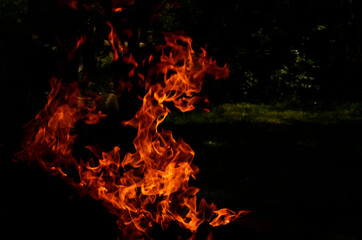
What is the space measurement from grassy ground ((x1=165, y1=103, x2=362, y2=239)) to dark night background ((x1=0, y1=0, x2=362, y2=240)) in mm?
25

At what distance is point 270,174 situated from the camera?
6410 mm

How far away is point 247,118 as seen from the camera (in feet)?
34.2

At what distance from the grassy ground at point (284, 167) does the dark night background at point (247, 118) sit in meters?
0.02

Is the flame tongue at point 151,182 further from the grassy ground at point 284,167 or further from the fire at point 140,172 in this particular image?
the grassy ground at point 284,167

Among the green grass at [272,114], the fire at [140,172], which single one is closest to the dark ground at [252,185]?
the fire at [140,172]

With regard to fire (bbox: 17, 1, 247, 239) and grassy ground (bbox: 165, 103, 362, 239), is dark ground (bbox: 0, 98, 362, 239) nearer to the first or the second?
grassy ground (bbox: 165, 103, 362, 239)

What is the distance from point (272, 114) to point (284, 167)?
4390 mm

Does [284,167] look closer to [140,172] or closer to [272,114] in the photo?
[140,172]

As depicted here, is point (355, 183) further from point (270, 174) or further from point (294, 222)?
point (294, 222)

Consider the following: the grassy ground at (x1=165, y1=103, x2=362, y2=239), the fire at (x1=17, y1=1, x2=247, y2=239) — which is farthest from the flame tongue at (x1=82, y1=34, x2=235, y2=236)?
the grassy ground at (x1=165, y1=103, x2=362, y2=239)

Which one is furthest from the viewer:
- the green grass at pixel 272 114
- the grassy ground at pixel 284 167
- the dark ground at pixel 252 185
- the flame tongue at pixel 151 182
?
the green grass at pixel 272 114

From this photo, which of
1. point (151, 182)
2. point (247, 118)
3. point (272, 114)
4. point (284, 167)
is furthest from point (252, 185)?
point (272, 114)

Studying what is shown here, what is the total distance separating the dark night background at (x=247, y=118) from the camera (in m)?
3.68

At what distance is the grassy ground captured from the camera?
4859 mm
